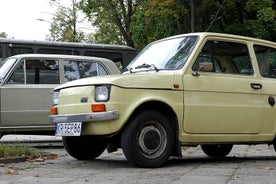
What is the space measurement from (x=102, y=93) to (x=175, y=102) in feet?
3.29

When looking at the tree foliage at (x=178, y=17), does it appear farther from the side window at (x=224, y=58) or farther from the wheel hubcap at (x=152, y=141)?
the wheel hubcap at (x=152, y=141)

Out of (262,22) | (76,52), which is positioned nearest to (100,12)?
(262,22)

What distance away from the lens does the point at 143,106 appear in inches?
293

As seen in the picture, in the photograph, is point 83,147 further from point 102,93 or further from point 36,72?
point 36,72

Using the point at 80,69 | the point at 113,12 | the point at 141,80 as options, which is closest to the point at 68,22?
the point at 113,12

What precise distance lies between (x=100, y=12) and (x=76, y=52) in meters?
18.8

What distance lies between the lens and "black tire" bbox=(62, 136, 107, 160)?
8.34 metres

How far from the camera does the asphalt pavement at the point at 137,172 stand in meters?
6.29

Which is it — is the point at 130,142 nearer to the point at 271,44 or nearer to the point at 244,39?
the point at 244,39

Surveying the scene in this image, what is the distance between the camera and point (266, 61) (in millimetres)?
9023

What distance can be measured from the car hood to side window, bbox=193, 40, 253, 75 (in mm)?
501

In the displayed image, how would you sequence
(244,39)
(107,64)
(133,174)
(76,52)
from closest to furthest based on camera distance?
(133,174), (244,39), (107,64), (76,52)

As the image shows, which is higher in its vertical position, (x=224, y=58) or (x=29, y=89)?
(x=224, y=58)

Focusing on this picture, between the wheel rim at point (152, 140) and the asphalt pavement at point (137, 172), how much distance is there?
0.72 ft
